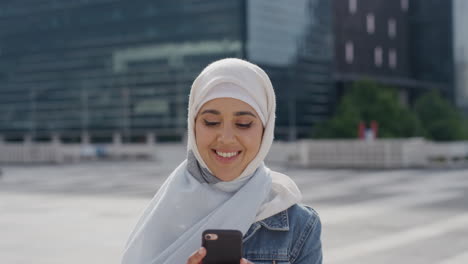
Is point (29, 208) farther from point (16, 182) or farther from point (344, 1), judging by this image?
point (344, 1)

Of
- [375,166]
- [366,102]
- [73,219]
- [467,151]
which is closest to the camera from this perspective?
[73,219]

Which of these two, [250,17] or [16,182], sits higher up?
[250,17]

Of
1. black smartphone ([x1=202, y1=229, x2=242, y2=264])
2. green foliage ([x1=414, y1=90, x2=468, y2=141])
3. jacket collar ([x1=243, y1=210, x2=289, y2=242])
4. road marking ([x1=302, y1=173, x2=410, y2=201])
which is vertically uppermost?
black smartphone ([x1=202, y1=229, x2=242, y2=264])

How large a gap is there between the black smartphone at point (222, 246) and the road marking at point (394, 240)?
6045 mm

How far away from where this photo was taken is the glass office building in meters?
66.4

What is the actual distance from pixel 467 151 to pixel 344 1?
3955cm

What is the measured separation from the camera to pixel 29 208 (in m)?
14.0

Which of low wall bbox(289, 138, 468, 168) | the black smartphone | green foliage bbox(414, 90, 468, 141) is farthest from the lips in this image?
green foliage bbox(414, 90, 468, 141)

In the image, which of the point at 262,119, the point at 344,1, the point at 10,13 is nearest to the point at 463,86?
the point at 344,1

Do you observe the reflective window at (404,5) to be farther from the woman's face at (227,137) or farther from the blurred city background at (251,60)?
the woman's face at (227,137)

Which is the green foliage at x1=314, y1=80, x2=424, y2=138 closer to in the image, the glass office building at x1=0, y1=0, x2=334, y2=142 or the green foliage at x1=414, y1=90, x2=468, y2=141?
the green foliage at x1=414, y1=90, x2=468, y2=141

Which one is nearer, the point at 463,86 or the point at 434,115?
the point at 434,115

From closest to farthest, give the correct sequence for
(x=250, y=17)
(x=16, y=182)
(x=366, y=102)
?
(x=16, y=182), (x=366, y=102), (x=250, y=17)

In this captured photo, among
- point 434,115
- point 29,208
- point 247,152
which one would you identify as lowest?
point 434,115
